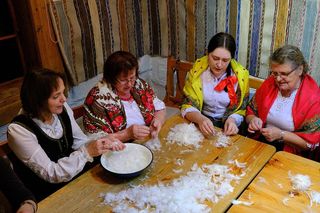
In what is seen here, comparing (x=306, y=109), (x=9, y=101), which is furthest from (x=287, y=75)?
(x=9, y=101)

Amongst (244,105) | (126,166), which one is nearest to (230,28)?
(244,105)

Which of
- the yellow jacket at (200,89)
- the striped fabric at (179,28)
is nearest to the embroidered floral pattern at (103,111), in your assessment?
the yellow jacket at (200,89)

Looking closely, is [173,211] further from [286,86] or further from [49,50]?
[49,50]

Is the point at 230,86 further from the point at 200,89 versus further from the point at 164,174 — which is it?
the point at 164,174

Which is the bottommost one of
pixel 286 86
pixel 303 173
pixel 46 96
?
pixel 303 173

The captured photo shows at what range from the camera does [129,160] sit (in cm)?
165

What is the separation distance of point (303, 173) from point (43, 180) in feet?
4.45

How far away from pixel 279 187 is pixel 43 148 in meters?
1.21

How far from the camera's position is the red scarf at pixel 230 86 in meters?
2.29

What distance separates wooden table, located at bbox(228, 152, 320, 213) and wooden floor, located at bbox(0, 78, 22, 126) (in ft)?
6.67

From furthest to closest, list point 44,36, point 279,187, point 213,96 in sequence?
point 44,36
point 213,96
point 279,187

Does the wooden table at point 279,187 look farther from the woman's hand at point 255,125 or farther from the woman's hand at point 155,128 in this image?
the woman's hand at point 155,128

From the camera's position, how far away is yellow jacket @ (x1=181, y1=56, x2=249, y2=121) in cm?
231

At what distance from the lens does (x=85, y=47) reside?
9.64ft
